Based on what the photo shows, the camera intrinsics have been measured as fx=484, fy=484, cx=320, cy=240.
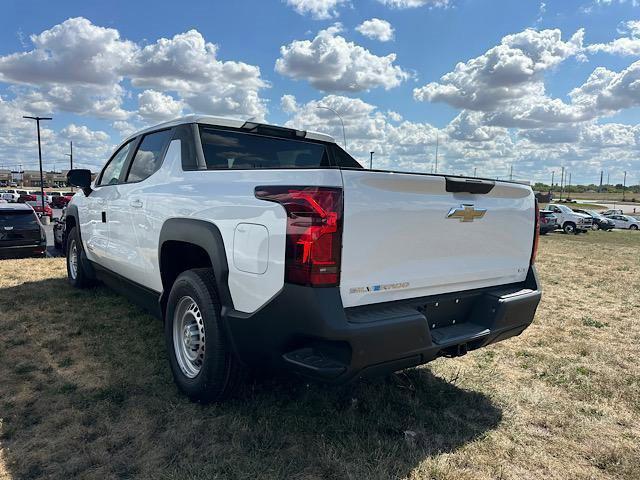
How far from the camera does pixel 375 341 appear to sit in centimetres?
245

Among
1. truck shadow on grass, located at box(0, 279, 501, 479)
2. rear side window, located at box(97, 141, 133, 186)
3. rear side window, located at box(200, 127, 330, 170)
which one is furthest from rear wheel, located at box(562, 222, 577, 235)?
rear side window, located at box(97, 141, 133, 186)

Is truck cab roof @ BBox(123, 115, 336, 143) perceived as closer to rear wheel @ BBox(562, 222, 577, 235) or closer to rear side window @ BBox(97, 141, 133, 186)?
rear side window @ BBox(97, 141, 133, 186)

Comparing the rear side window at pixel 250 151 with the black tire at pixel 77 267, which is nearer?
the rear side window at pixel 250 151

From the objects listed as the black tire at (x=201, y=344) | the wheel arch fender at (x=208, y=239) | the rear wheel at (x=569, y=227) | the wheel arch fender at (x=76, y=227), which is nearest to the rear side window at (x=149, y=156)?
the wheel arch fender at (x=208, y=239)

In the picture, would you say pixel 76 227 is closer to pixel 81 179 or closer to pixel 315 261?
pixel 81 179

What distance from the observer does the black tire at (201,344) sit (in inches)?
116

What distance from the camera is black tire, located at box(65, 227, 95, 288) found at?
5898 millimetres

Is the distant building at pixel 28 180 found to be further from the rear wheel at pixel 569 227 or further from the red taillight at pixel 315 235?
the red taillight at pixel 315 235

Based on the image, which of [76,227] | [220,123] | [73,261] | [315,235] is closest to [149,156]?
[220,123]

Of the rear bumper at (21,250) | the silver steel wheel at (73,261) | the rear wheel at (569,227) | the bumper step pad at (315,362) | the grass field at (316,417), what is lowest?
the rear wheel at (569,227)

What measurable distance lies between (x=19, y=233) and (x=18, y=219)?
1.22 ft

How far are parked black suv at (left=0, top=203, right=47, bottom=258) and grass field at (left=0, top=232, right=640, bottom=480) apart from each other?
5.04 m

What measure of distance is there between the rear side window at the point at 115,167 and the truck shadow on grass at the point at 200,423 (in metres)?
1.77

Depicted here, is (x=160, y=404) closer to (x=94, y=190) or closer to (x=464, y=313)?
(x=464, y=313)
